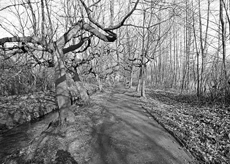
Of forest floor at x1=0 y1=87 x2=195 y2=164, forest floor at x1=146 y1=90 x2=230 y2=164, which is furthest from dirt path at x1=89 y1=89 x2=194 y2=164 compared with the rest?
forest floor at x1=146 y1=90 x2=230 y2=164

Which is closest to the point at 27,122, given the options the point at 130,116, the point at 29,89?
the point at 130,116

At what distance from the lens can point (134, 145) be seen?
14.1 ft

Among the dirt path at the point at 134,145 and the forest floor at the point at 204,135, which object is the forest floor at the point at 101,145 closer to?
the dirt path at the point at 134,145

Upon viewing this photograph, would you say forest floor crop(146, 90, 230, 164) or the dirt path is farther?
forest floor crop(146, 90, 230, 164)

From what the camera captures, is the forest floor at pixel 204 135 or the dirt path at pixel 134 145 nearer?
the dirt path at pixel 134 145

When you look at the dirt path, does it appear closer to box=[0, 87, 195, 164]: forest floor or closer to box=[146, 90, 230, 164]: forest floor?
box=[0, 87, 195, 164]: forest floor

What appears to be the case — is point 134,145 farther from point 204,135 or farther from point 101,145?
point 204,135

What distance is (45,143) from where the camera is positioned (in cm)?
451

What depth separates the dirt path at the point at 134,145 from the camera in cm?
367

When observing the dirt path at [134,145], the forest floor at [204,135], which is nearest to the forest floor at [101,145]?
the dirt path at [134,145]

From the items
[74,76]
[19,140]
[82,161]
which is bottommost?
[19,140]

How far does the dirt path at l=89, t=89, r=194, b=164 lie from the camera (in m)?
3.67

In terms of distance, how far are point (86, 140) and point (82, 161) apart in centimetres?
101

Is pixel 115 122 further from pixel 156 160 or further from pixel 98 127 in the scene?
pixel 156 160
